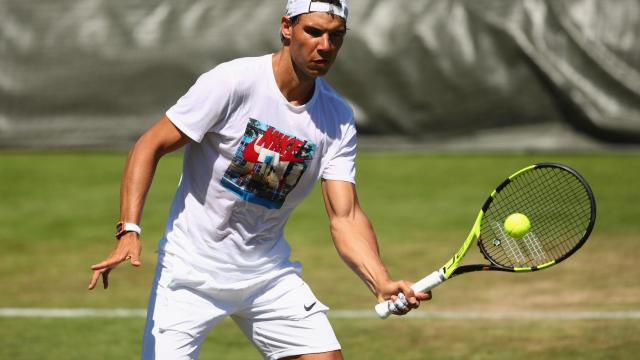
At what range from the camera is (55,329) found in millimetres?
7637

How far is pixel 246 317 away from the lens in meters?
5.12

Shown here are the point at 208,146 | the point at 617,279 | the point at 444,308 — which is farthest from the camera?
the point at 617,279

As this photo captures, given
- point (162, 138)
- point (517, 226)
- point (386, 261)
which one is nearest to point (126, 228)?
point (162, 138)

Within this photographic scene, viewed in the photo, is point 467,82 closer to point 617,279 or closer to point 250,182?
point 617,279

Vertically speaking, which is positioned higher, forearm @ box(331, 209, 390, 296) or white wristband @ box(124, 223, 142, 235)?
white wristband @ box(124, 223, 142, 235)

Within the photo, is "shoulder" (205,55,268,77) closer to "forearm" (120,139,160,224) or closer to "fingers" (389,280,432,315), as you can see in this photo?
"forearm" (120,139,160,224)

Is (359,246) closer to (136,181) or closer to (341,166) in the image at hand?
(341,166)

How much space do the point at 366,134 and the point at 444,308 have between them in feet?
20.7

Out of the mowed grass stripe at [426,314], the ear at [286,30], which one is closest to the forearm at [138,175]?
the ear at [286,30]

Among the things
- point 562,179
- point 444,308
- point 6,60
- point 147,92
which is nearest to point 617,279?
point 562,179

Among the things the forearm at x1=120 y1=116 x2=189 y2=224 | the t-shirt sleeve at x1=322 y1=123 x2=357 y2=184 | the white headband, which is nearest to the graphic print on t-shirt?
the t-shirt sleeve at x1=322 y1=123 x2=357 y2=184

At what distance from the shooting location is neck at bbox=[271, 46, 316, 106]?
194 inches

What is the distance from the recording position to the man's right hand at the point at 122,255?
14.5 ft

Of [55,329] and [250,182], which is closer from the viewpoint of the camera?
[250,182]
